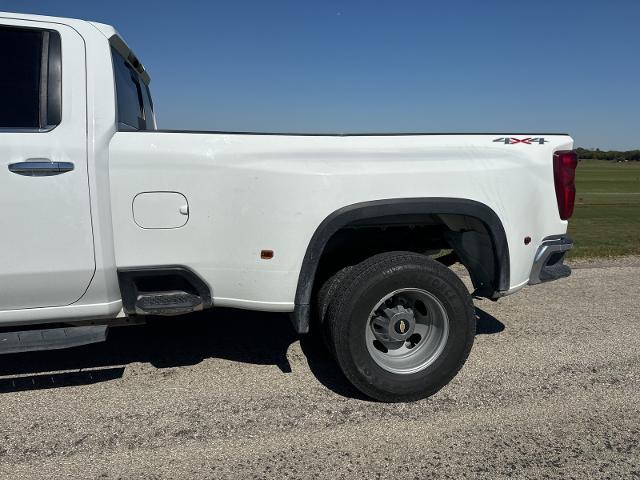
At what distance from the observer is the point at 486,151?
3.16m

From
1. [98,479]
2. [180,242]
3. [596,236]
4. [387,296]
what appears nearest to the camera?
[98,479]

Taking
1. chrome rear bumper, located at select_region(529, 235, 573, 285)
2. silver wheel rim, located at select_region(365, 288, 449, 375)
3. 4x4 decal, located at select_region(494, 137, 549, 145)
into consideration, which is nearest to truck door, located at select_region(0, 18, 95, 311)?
silver wheel rim, located at select_region(365, 288, 449, 375)

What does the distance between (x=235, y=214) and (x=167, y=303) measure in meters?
0.66

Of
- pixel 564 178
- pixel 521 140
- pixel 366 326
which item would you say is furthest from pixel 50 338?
pixel 564 178

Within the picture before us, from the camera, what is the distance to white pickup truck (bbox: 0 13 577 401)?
2771mm

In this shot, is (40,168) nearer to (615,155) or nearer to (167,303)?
(167,303)

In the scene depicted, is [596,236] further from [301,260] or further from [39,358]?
[39,358]

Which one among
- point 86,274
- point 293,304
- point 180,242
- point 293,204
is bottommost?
point 293,304

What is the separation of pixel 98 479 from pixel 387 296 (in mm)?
1805

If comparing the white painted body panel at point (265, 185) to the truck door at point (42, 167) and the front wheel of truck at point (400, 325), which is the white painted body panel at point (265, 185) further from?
the front wheel of truck at point (400, 325)

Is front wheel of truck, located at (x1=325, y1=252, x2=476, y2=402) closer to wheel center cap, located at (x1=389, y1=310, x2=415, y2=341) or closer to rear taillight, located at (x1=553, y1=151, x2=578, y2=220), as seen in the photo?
wheel center cap, located at (x1=389, y1=310, x2=415, y2=341)

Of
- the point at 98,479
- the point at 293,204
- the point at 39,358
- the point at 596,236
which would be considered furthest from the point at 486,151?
the point at 596,236

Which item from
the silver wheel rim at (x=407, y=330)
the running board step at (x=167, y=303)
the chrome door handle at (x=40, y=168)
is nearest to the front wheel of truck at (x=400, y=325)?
the silver wheel rim at (x=407, y=330)

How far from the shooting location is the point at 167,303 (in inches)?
118
